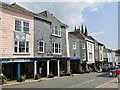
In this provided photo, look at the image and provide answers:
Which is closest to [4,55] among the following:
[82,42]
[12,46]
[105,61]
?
[12,46]

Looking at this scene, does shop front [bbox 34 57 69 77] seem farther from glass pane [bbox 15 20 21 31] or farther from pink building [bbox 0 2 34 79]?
glass pane [bbox 15 20 21 31]

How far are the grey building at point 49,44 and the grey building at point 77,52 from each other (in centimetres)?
725

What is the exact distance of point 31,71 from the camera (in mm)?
37000

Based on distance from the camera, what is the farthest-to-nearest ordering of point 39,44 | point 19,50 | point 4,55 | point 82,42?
point 82,42 → point 39,44 → point 19,50 → point 4,55

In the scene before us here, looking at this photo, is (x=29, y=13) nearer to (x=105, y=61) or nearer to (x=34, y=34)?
(x=34, y=34)

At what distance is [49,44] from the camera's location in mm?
39406

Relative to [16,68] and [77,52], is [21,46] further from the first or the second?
[77,52]

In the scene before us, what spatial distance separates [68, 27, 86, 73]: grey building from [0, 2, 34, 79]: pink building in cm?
1799

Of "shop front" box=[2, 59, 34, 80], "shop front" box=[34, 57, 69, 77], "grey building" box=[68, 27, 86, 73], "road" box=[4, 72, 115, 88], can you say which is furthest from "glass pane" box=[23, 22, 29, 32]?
"grey building" box=[68, 27, 86, 73]

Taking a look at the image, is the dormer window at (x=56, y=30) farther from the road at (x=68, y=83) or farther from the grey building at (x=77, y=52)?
the road at (x=68, y=83)

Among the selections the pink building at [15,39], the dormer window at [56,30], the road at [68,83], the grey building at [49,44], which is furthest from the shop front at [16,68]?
the dormer window at [56,30]

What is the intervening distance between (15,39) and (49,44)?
8771 millimetres

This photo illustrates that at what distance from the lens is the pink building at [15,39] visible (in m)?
29.6

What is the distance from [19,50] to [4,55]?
3164 mm
